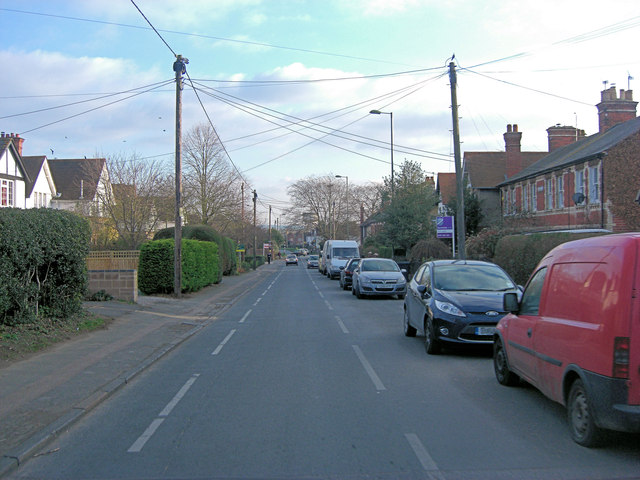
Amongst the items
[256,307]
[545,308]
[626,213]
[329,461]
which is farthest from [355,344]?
[626,213]

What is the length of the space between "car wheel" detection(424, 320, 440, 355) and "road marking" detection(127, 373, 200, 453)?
4.02 metres

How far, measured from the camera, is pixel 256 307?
20.2 meters

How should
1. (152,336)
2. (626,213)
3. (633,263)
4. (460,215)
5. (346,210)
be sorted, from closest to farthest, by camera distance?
(633,263) → (152,336) → (460,215) → (626,213) → (346,210)

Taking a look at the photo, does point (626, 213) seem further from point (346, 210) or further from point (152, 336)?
point (346, 210)

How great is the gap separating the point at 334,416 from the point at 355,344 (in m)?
5.05

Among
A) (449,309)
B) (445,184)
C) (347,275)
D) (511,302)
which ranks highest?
(445,184)

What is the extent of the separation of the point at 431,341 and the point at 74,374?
574 centimetres

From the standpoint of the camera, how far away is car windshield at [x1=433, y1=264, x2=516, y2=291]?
10547 mm

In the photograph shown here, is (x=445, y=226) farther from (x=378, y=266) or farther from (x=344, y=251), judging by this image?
(x=344, y=251)

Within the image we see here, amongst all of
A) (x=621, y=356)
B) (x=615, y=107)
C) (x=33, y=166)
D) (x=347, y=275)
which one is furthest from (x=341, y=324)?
(x=33, y=166)

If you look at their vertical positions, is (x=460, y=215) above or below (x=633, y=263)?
above

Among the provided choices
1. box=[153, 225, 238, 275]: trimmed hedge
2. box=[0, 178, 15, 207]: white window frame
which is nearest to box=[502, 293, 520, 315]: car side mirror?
box=[153, 225, 238, 275]: trimmed hedge

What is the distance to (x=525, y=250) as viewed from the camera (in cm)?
2061

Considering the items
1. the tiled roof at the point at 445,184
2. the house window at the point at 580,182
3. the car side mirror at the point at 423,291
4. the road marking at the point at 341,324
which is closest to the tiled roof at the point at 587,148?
the house window at the point at 580,182
